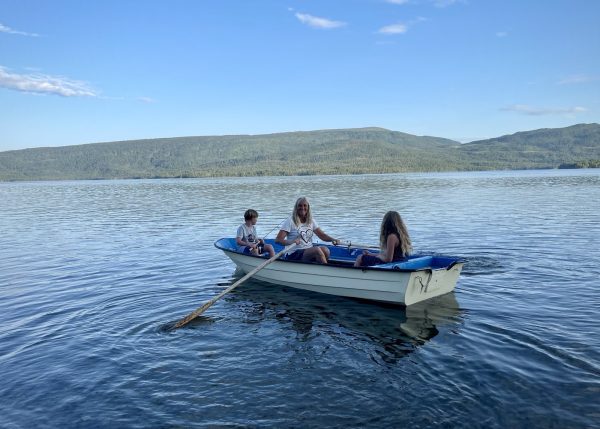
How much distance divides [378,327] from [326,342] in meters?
1.34

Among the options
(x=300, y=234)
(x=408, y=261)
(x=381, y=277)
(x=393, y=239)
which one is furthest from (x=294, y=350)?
(x=300, y=234)

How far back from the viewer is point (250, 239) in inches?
550

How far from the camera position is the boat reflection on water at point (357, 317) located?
8.88 m

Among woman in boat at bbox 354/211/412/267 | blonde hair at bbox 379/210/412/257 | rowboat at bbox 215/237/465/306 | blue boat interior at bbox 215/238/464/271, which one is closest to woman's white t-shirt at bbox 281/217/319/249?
rowboat at bbox 215/237/465/306

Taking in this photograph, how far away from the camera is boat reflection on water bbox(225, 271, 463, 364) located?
350 inches

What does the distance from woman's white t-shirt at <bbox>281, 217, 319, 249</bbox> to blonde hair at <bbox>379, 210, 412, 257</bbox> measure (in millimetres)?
2271

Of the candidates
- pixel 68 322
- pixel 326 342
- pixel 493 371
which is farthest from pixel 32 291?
pixel 493 371

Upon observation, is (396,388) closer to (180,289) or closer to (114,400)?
(114,400)

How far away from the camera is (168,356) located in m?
8.40

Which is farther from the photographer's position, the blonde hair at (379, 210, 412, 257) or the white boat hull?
the blonde hair at (379, 210, 412, 257)

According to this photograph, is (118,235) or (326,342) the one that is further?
(118,235)

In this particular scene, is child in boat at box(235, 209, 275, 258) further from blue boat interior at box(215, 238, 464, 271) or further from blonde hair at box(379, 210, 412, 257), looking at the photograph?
blonde hair at box(379, 210, 412, 257)

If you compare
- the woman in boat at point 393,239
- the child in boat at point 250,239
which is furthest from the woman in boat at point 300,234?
the woman in boat at point 393,239

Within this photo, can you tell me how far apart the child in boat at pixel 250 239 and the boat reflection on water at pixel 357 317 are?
1.36 meters
